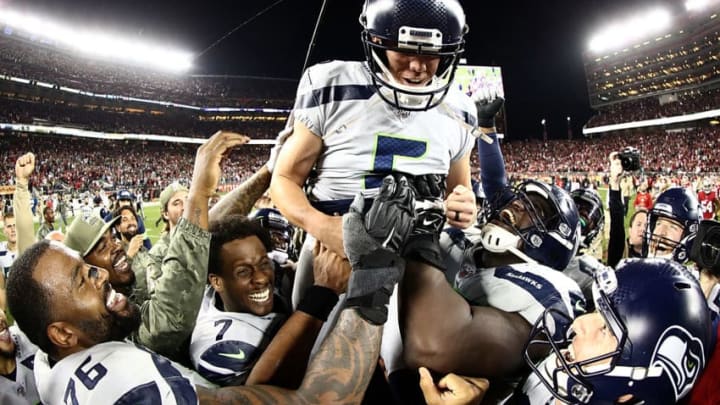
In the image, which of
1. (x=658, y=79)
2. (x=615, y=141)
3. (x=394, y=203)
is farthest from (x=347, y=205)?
(x=658, y=79)

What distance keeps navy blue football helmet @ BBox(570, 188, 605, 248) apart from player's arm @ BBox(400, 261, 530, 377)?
2.26 metres

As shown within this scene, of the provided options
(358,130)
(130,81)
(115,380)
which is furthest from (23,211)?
(130,81)

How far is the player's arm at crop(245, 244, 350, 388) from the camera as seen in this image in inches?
75.2

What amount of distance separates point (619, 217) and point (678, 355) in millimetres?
3315

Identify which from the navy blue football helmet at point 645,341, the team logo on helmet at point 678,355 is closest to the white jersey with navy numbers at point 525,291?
the navy blue football helmet at point 645,341

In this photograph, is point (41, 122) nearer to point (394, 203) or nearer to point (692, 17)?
point (394, 203)

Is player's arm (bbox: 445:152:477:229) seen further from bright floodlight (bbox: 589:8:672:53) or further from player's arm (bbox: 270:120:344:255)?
bright floodlight (bbox: 589:8:672:53)

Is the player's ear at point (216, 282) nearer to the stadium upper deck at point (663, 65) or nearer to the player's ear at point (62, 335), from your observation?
the player's ear at point (62, 335)

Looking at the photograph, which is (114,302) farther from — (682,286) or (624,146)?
(624,146)

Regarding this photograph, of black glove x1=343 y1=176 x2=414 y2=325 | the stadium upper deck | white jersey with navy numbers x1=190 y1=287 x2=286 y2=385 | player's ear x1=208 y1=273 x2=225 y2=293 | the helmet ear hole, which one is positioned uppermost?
the stadium upper deck

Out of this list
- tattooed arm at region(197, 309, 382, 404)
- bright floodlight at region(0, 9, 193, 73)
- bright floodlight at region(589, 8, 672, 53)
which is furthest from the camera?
bright floodlight at region(589, 8, 672, 53)

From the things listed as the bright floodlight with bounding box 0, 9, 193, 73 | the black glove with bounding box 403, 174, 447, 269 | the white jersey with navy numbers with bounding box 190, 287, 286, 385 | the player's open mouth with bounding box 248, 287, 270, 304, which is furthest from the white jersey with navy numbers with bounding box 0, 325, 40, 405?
the bright floodlight with bounding box 0, 9, 193, 73

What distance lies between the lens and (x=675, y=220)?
3.45 meters

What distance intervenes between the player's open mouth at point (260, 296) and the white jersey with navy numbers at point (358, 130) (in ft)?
2.02
